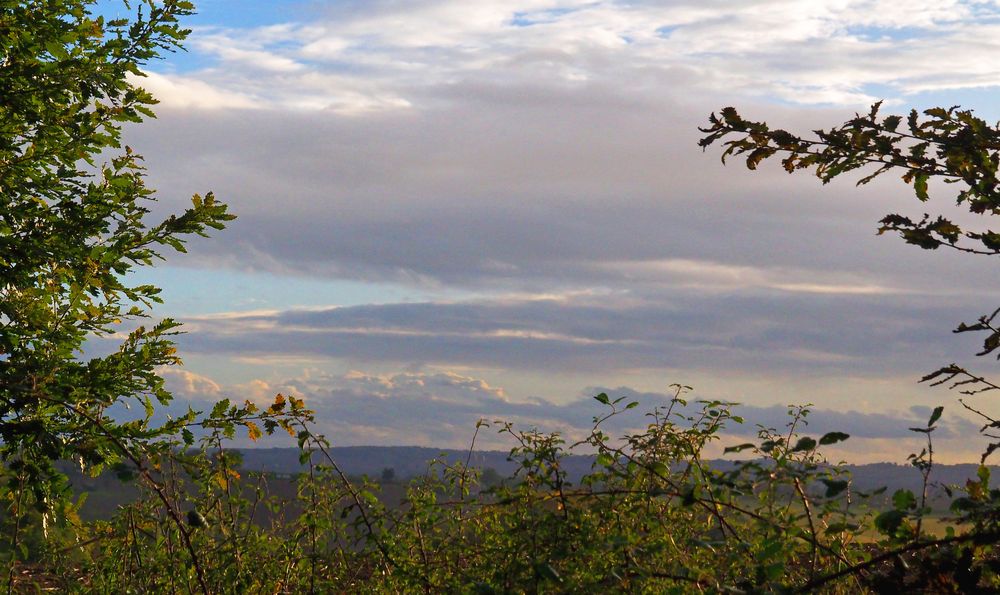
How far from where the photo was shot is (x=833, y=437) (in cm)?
309

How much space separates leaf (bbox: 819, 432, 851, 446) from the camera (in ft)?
10.1

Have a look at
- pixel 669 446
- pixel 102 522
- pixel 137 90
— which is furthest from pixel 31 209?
pixel 669 446

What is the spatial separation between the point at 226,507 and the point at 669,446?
13.2ft

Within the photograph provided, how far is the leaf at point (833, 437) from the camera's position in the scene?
3080 mm

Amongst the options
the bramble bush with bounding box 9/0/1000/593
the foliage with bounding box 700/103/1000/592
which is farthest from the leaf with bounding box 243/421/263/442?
Result: the foliage with bounding box 700/103/1000/592

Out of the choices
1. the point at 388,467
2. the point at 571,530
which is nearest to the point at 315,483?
the point at 571,530

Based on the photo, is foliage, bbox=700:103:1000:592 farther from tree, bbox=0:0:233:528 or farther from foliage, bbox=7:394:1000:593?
tree, bbox=0:0:233:528

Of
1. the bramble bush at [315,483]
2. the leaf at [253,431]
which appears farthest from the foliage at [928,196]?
the leaf at [253,431]

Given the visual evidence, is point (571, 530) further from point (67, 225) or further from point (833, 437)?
point (67, 225)

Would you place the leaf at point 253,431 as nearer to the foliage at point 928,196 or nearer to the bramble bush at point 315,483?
the bramble bush at point 315,483

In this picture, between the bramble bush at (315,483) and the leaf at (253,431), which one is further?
the leaf at (253,431)

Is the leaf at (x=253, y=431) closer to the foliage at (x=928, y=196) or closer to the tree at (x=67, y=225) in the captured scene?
the tree at (x=67, y=225)

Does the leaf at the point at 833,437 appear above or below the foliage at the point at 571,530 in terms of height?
above

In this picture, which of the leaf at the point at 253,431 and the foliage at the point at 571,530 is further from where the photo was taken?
the leaf at the point at 253,431
